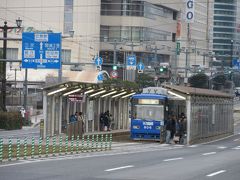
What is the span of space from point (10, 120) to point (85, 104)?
12568 millimetres

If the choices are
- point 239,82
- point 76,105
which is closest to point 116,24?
point 76,105

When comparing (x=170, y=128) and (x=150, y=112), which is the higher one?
(x=150, y=112)

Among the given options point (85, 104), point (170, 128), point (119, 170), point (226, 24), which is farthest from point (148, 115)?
point (226, 24)

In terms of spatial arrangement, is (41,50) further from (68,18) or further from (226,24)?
(226,24)

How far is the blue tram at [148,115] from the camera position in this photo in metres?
42.6

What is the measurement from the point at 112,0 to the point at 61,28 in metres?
11.6

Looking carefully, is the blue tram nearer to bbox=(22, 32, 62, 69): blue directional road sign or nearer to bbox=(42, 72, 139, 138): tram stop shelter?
bbox=(42, 72, 139, 138): tram stop shelter

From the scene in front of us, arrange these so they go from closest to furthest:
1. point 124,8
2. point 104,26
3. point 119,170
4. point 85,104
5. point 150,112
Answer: point 119,170, point 150,112, point 85,104, point 124,8, point 104,26

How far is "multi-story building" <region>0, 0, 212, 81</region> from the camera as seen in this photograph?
10400 cm

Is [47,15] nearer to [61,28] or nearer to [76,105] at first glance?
[61,28]

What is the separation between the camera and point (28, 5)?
104m

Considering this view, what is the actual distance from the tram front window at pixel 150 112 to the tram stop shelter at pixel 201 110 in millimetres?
1605

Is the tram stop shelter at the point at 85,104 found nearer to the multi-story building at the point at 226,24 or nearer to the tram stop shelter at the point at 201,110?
the tram stop shelter at the point at 201,110

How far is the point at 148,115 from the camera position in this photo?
43.0 meters
